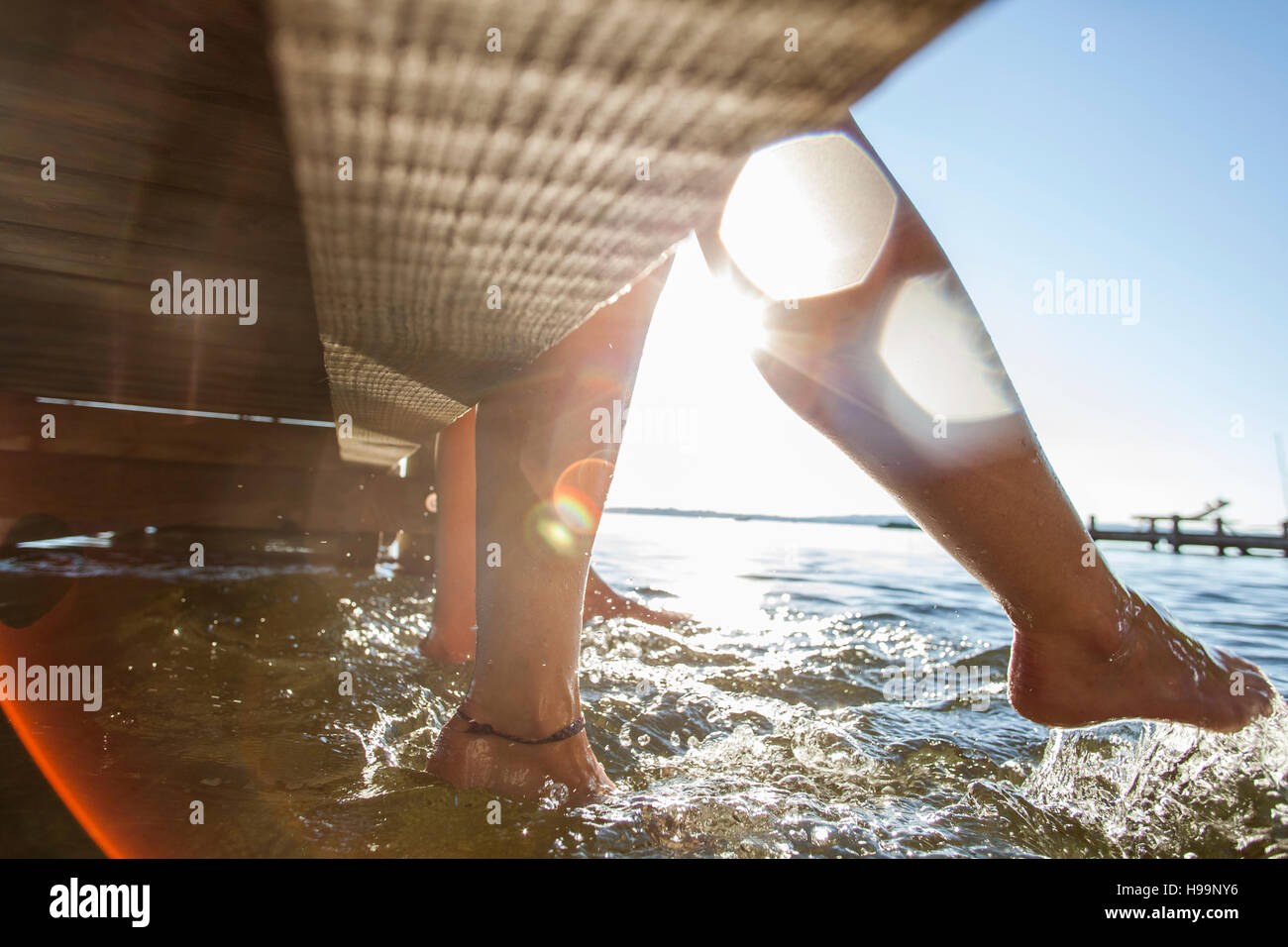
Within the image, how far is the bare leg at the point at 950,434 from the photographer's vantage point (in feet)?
3.90

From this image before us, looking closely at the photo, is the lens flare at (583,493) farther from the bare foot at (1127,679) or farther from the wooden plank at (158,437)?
the wooden plank at (158,437)

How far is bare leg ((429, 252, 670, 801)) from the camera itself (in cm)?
139

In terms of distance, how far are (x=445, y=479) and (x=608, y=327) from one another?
1578 millimetres

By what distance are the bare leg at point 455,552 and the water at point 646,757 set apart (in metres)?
0.16

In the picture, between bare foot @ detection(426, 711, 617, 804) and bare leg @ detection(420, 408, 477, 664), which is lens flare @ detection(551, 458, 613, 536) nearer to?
bare foot @ detection(426, 711, 617, 804)

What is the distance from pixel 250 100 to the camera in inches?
36.1

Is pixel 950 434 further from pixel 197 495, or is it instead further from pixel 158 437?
pixel 197 495

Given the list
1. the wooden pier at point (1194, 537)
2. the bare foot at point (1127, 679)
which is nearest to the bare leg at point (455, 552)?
the bare foot at point (1127, 679)

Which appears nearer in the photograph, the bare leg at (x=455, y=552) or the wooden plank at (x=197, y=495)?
the bare leg at (x=455, y=552)

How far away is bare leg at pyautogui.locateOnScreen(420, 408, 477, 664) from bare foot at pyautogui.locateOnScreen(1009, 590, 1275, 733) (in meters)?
1.95

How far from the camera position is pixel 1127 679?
4.82 feet

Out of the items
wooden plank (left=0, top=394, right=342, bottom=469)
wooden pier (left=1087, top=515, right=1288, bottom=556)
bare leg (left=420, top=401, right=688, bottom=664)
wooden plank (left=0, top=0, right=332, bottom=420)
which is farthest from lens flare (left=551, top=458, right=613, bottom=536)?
wooden pier (left=1087, top=515, right=1288, bottom=556)

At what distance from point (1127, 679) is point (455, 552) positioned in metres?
2.30
